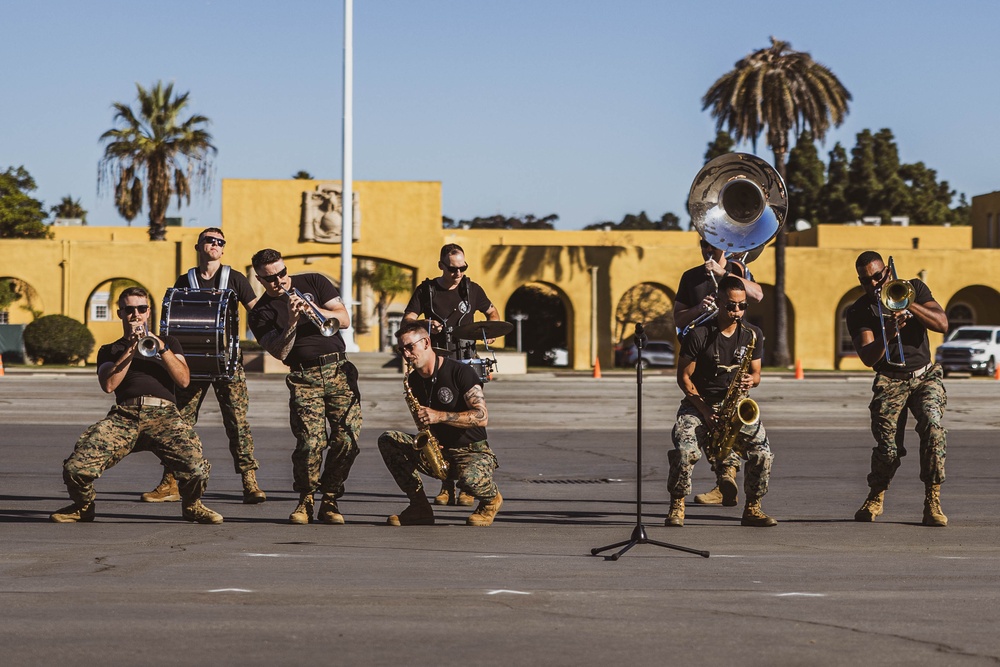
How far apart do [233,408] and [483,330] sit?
2299mm

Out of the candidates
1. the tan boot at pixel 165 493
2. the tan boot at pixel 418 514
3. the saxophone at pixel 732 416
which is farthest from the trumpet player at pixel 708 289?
the tan boot at pixel 165 493

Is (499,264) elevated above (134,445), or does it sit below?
above

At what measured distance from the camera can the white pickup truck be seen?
4462cm

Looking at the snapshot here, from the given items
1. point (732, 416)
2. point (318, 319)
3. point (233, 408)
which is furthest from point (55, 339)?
point (732, 416)

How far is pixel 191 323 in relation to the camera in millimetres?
10266

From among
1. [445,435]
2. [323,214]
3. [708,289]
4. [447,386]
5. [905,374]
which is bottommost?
[445,435]

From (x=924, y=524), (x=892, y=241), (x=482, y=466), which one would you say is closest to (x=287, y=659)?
(x=482, y=466)

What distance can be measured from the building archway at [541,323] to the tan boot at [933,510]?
49229mm

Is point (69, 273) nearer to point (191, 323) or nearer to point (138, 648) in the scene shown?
point (191, 323)

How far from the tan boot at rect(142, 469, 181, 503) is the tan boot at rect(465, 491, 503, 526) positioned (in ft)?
8.80

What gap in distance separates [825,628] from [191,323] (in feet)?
18.3

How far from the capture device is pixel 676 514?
9.88 metres

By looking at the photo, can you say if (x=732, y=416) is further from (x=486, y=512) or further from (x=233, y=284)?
(x=233, y=284)

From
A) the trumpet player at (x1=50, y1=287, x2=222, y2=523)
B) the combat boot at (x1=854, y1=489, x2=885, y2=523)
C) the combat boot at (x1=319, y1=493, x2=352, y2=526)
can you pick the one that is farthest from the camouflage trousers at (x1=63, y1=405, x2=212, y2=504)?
the combat boot at (x1=854, y1=489, x2=885, y2=523)
